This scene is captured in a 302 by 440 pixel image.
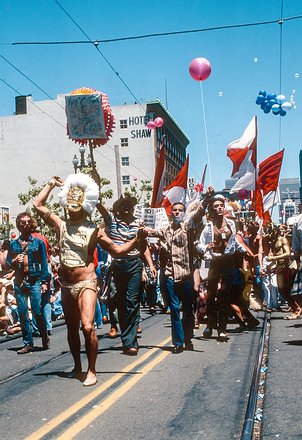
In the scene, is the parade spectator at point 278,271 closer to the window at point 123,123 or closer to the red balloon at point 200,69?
the red balloon at point 200,69

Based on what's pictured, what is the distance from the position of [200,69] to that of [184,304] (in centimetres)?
765

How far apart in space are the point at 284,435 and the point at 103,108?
44.5 feet

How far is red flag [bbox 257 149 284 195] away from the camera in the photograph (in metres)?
17.2

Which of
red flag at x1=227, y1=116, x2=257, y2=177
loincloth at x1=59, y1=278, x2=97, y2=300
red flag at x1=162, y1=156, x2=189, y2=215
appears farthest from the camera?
red flag at x1=227, y1=116, x2=257, y2=177

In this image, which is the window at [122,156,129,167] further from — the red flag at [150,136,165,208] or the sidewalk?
the sidewalk

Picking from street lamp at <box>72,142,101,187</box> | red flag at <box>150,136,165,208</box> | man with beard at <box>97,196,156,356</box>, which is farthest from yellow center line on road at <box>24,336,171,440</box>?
street lamp at <box>72,142,101,187</box>

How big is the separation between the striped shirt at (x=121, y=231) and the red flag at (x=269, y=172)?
29.1 ft

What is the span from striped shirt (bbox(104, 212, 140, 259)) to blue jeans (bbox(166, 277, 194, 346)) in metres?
0.63

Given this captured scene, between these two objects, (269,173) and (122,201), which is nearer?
(122,201)

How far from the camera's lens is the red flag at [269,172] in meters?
17.2

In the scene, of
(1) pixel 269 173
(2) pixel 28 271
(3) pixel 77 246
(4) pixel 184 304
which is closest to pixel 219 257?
(4) pixel 184 304

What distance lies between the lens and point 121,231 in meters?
8.84

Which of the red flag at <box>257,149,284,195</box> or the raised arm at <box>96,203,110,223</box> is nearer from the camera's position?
the raised arm at <box>96,203,110,223</box>

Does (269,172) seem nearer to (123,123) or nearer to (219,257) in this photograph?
(219,257)
